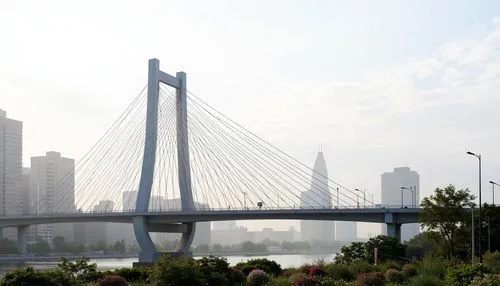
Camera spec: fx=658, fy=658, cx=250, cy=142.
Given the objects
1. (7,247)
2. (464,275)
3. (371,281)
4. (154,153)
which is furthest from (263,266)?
(7,247)

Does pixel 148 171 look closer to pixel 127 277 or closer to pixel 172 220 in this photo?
pixel 172 220

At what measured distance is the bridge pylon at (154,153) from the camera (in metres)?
63.8

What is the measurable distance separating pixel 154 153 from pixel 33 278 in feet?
155

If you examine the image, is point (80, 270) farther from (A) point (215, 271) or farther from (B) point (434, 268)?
(B) point (434, 268)

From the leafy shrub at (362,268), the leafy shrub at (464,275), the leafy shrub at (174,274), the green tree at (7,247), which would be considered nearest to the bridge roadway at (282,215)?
the leafy shrub at (362,268)

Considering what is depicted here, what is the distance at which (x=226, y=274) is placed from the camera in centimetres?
2133

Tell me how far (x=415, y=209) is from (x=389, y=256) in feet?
65.2

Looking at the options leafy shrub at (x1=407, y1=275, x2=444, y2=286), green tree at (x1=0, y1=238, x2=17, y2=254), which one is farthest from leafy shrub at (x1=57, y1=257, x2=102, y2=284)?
green tree at (x1=0, y1=238, x2=17, y2=254)

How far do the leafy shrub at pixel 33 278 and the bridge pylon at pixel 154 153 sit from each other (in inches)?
1790

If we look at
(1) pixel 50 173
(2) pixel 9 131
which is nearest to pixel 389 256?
(2) pixel 9 131

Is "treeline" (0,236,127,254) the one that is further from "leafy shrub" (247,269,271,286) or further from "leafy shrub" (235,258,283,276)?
"leafy shrub" (247,269,271,286)

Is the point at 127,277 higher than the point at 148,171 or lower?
lower

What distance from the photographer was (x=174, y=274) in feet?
59.6

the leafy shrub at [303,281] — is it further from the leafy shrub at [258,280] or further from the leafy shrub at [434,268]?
the leafy shrub at [434,268]
